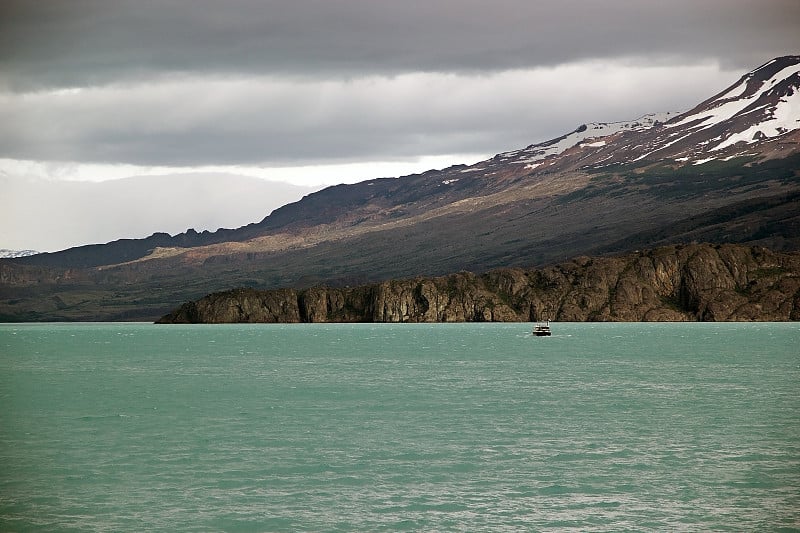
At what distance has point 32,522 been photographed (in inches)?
1732

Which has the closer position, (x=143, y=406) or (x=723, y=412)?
(x=723, y=412)

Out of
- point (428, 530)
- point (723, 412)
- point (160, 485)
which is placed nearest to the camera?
point (428, 530)

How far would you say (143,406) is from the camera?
283 ft

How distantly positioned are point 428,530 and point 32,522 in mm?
16478

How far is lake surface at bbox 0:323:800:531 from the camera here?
45375mm

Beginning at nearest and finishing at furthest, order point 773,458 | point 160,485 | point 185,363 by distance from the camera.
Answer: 1. point 160,485
2. point 773,458
3. point 185,363

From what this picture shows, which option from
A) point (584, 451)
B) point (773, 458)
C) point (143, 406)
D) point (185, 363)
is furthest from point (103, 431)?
point (185, 363)

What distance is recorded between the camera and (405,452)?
198 feet

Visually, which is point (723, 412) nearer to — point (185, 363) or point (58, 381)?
point (58, 381)

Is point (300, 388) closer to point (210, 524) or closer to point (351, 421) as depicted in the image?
point (351, 421)

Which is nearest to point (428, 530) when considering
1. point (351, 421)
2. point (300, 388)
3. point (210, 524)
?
point (210, 524)

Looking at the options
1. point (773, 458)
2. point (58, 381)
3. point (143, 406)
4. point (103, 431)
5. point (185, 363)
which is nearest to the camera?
point (773, 458)

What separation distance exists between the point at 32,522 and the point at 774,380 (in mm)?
81101

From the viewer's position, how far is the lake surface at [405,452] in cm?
4538
